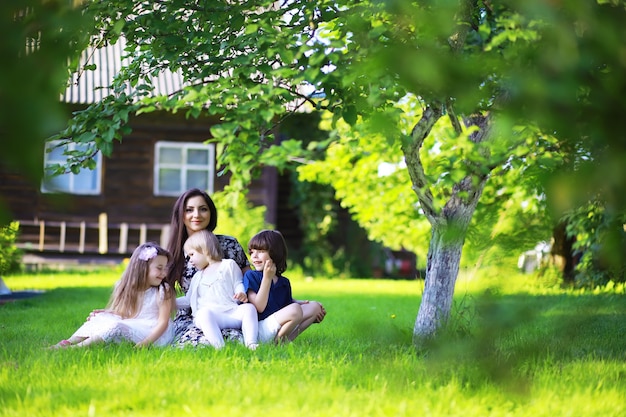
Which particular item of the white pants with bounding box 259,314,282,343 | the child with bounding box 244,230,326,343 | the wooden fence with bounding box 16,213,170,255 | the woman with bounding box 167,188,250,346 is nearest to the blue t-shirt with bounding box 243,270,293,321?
the child with bounding box 244,230,326,343

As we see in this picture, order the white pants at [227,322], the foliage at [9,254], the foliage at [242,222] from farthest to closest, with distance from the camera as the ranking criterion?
the foliage at [242,222] < the foliage at [9,254] < the white pants at [227,322]

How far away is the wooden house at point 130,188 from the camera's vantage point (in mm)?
15750

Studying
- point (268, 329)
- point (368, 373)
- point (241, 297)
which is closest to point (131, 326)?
point (241, 297)

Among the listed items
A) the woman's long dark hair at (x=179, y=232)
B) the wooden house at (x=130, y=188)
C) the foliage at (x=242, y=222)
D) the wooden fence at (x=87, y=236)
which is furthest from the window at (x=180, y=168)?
the woman's long dark hair at (x=179, y=232)

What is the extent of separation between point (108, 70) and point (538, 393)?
13673mm

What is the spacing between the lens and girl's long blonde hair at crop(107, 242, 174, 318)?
5.29 m

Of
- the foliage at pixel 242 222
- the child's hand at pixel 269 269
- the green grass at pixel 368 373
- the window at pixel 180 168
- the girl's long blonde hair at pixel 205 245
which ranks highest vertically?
the window at pixel 180 168

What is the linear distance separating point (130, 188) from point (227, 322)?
11.2 metres

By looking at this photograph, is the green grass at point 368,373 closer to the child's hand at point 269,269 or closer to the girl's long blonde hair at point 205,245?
the child's hand at point 269,269

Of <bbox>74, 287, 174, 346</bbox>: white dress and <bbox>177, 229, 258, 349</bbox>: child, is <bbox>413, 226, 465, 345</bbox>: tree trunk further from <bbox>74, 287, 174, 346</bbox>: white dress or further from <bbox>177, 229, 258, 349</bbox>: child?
<bbox>74, 287, 174, 346</bbox>: white dress

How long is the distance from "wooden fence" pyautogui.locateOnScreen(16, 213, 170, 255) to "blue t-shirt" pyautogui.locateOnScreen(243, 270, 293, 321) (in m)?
10.3

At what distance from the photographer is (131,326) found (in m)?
5.20

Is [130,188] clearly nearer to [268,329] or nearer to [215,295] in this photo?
[215,295]

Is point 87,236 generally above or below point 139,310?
above
